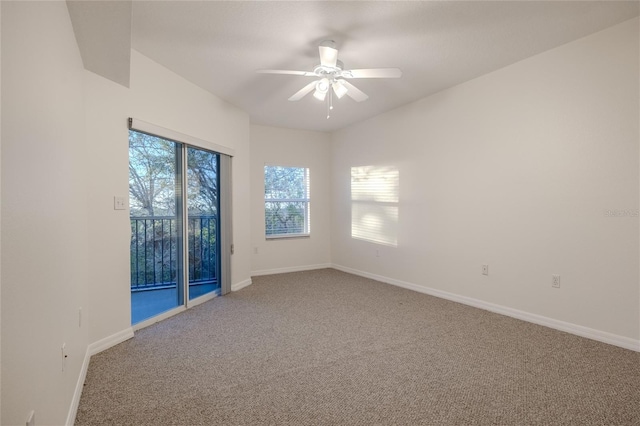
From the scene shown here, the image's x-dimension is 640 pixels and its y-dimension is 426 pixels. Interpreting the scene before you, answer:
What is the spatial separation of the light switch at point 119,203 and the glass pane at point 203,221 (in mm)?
860

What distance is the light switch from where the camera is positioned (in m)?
2.60

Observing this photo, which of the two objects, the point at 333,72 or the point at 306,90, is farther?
the point at 306,90

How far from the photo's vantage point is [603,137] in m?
2.57

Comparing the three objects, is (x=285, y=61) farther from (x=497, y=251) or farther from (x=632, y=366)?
(x=632, y=366)

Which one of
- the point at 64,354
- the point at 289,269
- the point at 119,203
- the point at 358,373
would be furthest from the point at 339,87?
the point at 289,269

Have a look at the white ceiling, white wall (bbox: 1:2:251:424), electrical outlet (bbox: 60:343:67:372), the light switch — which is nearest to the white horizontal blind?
the white ceiling

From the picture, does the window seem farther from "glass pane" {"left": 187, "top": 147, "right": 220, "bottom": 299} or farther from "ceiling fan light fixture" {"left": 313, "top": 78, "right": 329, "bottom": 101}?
"ceiling fan light fixture" {"left": 313, "top": 78, "right": 329, "bottom": 101}

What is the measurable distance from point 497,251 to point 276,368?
2.52 meters

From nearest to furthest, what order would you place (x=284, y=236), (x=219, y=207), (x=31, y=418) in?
(x=31, y=418) → (x=219, y=207) → (x=284, y=236)

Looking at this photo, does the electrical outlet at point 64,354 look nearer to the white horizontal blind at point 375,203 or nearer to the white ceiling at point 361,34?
the white ceiling at point 361,34

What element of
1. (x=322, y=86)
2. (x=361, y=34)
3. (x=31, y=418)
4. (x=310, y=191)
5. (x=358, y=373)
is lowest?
(x=358, y=373)

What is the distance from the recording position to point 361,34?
2.51m

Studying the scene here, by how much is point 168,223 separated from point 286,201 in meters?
2.44

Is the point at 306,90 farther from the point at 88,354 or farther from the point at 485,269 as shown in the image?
the point at 88,354
